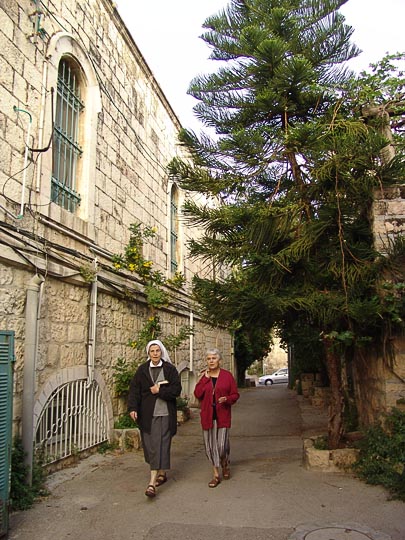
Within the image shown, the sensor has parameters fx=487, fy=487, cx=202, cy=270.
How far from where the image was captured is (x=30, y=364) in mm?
5094

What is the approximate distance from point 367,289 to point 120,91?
18.4 feet

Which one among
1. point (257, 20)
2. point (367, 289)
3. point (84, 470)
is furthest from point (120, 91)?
point (84, 470)

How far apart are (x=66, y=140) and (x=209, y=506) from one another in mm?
5026

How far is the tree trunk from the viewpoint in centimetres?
590

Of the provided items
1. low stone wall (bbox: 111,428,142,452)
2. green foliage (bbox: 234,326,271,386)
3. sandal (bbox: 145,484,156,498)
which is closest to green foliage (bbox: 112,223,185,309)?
low stone wall (bbox: 111,428,142,452)

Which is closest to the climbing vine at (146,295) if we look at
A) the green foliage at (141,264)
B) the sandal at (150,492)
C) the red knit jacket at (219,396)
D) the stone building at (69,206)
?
the green foliage at (141,264)

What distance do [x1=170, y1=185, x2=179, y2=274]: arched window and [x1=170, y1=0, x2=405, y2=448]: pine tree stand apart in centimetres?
479

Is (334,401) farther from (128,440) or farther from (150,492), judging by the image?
(128,440)

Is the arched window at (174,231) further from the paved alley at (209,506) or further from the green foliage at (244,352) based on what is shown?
the green foliage at (244,352)

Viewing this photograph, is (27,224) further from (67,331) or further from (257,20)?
(257,20)

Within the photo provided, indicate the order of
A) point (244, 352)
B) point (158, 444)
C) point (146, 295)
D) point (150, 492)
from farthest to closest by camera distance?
point (244, 352) < point (146, 295) < point (158, 444) < point (150, 492)

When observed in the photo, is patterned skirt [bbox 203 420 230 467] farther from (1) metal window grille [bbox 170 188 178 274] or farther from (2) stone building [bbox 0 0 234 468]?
(1) metal window grille [bbox 170 188 178 274]

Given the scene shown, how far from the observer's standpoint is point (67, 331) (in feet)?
20.5

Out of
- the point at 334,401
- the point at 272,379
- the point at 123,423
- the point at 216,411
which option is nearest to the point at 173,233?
the point at 123,423
